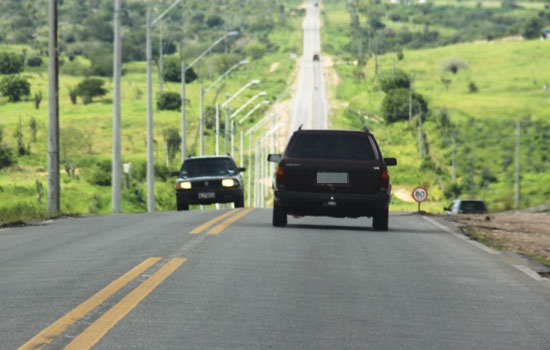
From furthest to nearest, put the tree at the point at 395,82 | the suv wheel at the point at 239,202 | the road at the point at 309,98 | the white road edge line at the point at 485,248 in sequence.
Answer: the tree at the point at 395,82, the road at the point at 309,98, the suv wheel at the point at 239,202, the white road edge line at the point at 485,248

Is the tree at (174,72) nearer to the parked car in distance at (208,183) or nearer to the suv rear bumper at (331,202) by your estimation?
the parked car in distance at (208,183)

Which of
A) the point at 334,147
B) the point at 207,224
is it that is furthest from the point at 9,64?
the point at 207,224

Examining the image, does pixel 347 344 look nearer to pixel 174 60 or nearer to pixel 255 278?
pixel 255 278

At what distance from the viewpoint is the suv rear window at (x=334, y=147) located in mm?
22938

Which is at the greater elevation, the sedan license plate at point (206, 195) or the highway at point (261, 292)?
the highway at point (261, 292)

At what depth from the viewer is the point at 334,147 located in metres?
23.1

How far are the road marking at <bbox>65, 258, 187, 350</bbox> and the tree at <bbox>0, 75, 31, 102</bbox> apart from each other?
120m

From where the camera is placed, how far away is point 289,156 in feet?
74.7

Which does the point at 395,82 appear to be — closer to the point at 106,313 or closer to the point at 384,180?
the point at 384,180

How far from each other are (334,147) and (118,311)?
12.6 m

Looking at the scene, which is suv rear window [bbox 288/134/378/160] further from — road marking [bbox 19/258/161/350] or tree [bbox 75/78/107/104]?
tree [bbox 75/78/107/104]

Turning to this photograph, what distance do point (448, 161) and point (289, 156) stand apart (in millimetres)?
91503

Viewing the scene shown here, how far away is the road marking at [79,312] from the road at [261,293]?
0.6 inches

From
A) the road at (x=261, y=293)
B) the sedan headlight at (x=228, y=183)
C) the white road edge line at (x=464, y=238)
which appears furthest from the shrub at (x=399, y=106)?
the road at (x=261, y=293)
